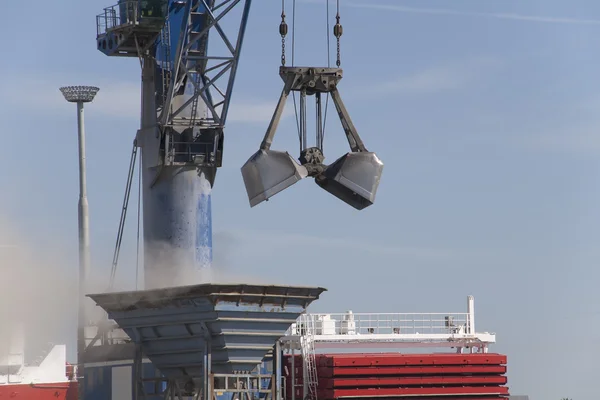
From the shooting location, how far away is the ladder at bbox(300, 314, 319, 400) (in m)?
65.1

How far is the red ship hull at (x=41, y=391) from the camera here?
79938mm

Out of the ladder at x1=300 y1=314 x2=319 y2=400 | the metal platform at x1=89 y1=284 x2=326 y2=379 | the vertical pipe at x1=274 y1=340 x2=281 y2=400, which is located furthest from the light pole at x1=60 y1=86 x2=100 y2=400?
the vertical pipe at x1=274 y1=340 x2=281 y2=400

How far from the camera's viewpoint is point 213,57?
59.1 meters

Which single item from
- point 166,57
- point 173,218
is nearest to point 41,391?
point 173,218

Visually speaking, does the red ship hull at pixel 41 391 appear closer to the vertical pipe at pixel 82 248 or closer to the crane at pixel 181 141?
the vertical pipe at pixel 82 248

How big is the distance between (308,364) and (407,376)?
561 centimetres

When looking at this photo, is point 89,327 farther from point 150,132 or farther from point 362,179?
point 362,179

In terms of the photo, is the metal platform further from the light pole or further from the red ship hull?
the red ship hull

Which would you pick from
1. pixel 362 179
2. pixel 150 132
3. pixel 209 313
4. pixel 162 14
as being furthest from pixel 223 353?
pixel 162 14

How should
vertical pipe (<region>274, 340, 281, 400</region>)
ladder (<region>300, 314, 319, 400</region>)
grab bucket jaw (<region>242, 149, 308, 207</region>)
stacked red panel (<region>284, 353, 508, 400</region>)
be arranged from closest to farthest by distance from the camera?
grab bucket jaw (<region>242, 149, 308, 207</region>), vertical pipe (<region>274, 340, 281, 400</region>), ladder (<region>300, 314, 319, 400</region>), stacked red panel (<region>284, 353, 508, 400</region>)

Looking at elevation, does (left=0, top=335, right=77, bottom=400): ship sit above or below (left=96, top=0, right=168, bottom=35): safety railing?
below

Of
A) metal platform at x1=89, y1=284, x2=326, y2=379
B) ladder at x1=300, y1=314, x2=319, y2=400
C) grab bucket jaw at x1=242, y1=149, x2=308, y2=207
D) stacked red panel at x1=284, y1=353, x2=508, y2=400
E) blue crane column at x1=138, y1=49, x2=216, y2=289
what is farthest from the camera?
stacked red panel at x1=284, y1=353, x2=508, y2=400

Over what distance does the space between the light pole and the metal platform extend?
12.5 metres

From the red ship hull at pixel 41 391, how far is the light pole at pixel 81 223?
939cm
